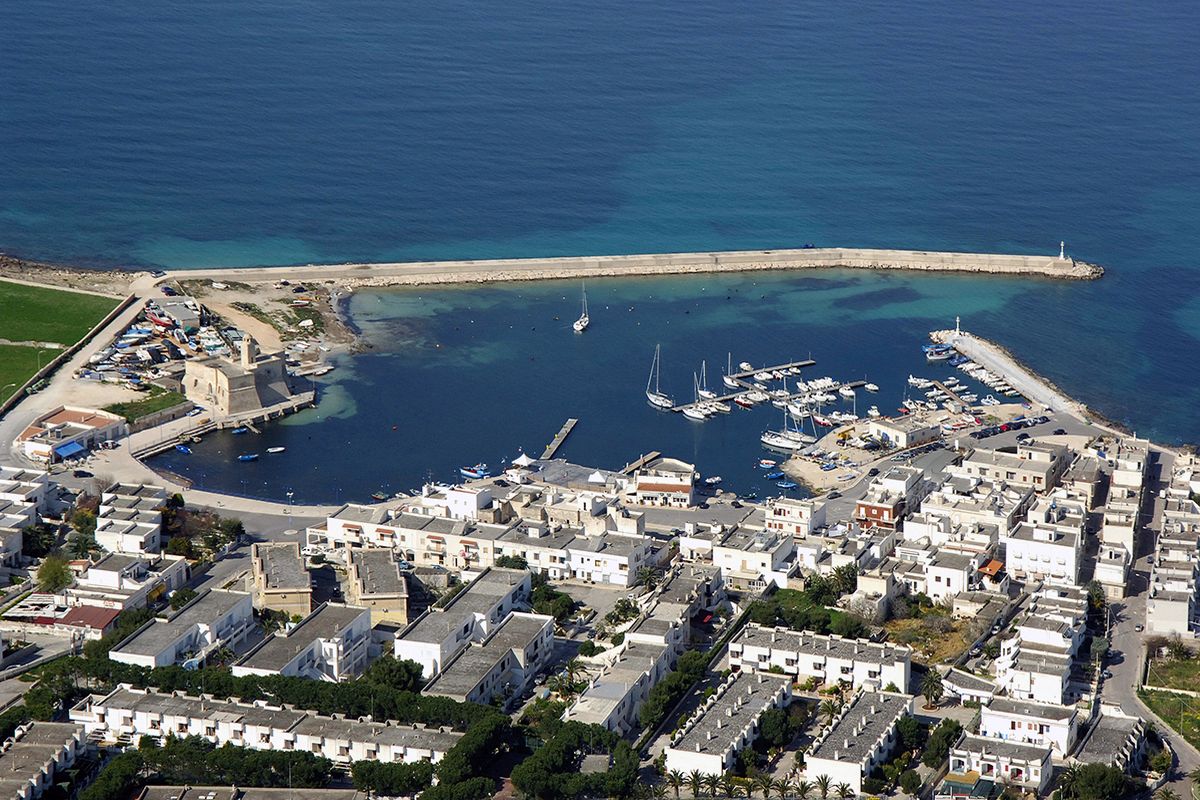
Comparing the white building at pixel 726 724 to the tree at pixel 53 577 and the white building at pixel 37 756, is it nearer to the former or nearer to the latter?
the white building at pixel 37 756

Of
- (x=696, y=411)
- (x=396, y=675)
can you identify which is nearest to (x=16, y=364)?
(x=696, y=411)

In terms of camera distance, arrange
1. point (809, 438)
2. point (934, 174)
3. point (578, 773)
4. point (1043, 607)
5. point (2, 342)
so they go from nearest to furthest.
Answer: point (578, 773)
point (1043, 607)
point (809, 438)
point (2, 342)
point (934, 174)

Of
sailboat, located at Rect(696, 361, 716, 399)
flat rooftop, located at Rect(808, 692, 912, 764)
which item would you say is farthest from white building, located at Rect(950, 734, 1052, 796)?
sailboat, located at Rect(696, 361, 716, 399)

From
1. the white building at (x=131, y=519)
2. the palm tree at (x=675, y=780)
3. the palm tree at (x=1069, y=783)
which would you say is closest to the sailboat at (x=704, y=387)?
the white building at (x=131, y=519)

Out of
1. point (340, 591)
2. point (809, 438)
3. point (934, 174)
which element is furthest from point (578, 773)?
point (934, 174)

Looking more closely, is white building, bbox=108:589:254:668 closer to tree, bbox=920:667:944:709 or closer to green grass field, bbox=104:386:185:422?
tree, bbox=920:667:944:709

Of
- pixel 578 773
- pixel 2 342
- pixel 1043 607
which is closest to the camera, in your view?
pixel 578 773

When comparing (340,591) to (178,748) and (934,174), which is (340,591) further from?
(934,174)
